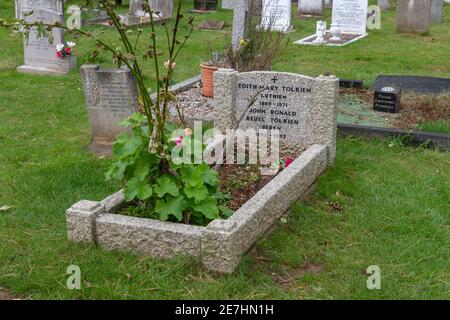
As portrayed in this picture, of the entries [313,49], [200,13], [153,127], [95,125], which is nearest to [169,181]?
[153,127]

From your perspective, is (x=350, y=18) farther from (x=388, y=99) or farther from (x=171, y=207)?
(x=171, y=207)

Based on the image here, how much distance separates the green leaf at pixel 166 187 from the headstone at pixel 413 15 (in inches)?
472

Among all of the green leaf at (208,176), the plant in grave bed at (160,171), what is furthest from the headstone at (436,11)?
the green leaf at (208,176)

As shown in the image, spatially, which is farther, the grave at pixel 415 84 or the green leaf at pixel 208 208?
the grave at pixel 415 84

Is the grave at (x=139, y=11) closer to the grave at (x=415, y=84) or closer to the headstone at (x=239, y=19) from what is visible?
the headstone at (x=239, y=19)

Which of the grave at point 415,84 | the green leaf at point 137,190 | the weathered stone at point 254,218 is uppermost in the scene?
the grave at point 415,84

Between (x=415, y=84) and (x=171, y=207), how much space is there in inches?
226

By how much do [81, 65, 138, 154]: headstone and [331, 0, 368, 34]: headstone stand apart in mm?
9360

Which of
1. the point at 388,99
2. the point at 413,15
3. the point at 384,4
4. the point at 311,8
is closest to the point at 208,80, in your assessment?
the point at 388,99

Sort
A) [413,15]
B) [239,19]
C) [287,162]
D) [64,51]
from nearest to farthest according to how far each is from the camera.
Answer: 1. [287,162]
2. [239,19]
3. [64,51]
4. [413,15]

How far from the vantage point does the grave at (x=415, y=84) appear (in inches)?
349

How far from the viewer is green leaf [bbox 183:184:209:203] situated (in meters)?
4.42

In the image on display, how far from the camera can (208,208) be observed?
4.49m

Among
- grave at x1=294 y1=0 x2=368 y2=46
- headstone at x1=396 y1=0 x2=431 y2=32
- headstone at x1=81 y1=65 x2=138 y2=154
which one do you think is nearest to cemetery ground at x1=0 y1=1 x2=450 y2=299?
headstone at x1=81 y1=65 x2=138 y2=154
